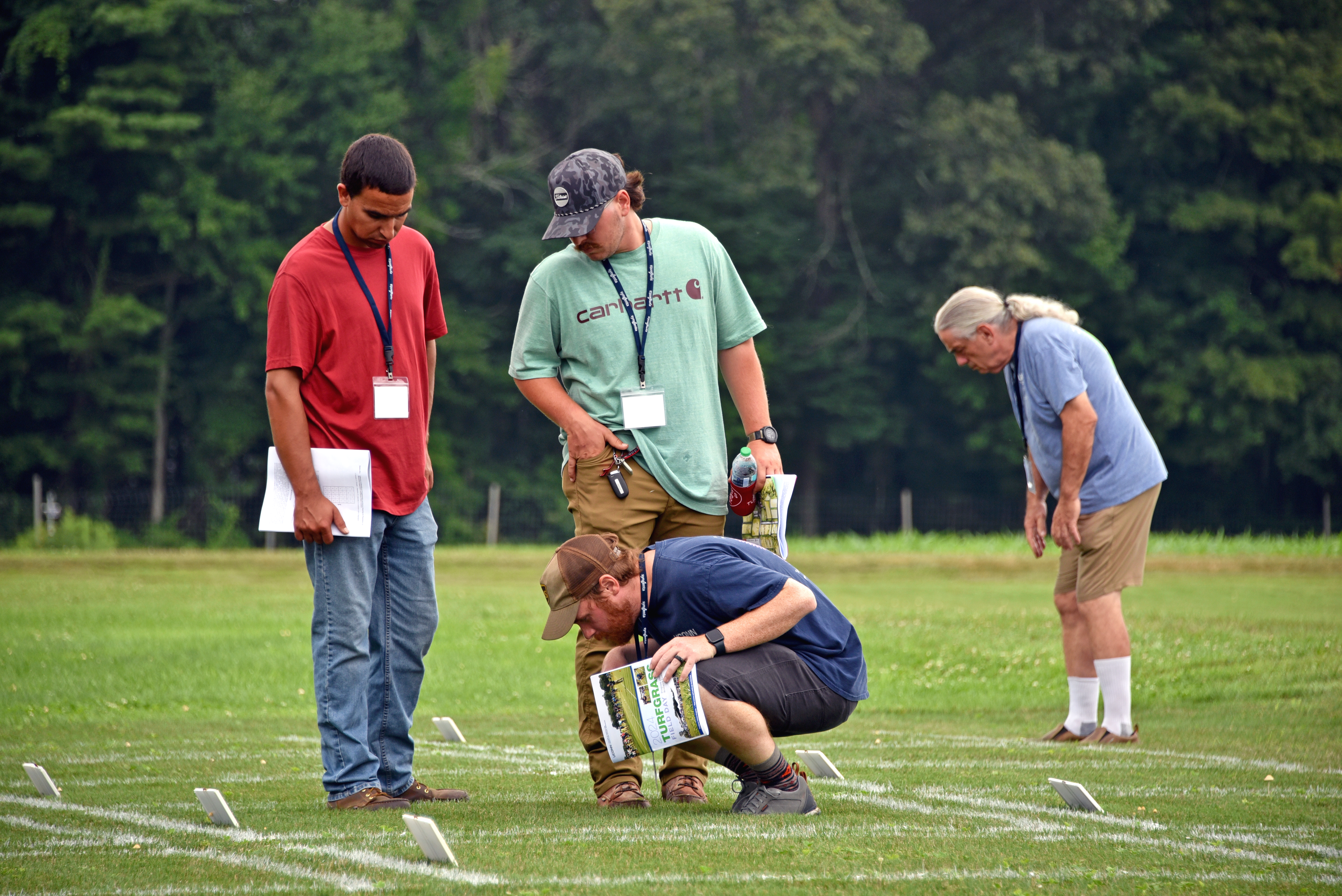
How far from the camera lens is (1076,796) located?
17.1ft

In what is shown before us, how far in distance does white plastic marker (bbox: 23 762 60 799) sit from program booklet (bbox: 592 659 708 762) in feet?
7.94

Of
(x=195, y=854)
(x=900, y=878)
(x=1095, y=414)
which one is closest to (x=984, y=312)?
(x=1095, y=414)

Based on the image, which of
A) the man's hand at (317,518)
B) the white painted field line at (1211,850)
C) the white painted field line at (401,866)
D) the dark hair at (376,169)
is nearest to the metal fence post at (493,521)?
the man's hand at (317,518)

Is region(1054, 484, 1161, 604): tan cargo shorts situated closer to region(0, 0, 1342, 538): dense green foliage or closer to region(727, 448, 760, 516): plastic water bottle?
region(727, 448, 760, 516): plastic water bottle

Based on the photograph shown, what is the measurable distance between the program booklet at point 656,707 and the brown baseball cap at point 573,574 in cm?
24

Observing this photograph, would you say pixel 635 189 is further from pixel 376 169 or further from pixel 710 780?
pixel 710 780

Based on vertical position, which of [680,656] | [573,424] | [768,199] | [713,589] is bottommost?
[680,656]

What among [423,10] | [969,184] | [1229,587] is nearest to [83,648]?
[1229,587]

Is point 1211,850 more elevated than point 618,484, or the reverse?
point 618,484

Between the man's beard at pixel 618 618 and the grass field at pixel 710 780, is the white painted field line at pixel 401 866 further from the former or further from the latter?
the man's beard at pixel 618 618

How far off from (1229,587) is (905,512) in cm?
1874

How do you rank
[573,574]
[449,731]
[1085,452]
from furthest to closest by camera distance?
[449,731] < [1085,452] < [573,574]

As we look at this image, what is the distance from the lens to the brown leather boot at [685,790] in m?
5.58

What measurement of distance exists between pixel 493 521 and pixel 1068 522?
2907 centimetres
